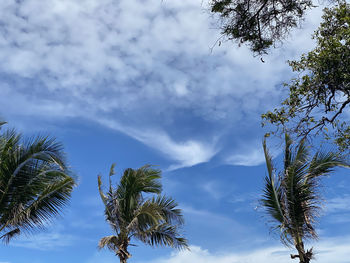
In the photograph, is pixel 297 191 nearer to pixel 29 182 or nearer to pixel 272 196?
pixel 272 196

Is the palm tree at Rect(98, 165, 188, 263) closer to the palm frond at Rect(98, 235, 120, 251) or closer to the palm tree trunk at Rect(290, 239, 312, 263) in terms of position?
the palm frond at Rect(98, 235, 120, 251)

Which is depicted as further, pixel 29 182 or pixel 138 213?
pixel 138 213

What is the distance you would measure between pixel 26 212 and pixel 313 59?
9.56 meters

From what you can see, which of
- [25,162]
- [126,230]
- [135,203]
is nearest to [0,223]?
[25,162]

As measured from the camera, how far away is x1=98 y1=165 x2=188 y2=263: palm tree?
14.6 m

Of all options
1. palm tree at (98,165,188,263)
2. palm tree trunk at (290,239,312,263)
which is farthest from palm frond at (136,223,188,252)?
palm tree trunk at (290,239,312,263)

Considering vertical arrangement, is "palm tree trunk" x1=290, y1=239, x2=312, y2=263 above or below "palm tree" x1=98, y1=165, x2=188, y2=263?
below

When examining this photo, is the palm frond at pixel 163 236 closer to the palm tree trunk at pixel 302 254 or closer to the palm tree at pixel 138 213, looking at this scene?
the palm tree at pixel 138 213

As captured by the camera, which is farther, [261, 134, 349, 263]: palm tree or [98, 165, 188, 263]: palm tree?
[98, 165, 188, 263]: palm tree

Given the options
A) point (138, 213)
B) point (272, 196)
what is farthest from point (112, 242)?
point (272, 196)

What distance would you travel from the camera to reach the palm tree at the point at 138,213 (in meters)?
14.6

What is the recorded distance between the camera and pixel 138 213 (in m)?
14.6

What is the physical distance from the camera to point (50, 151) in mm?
11016

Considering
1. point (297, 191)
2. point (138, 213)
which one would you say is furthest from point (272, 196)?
point (138, 213)
